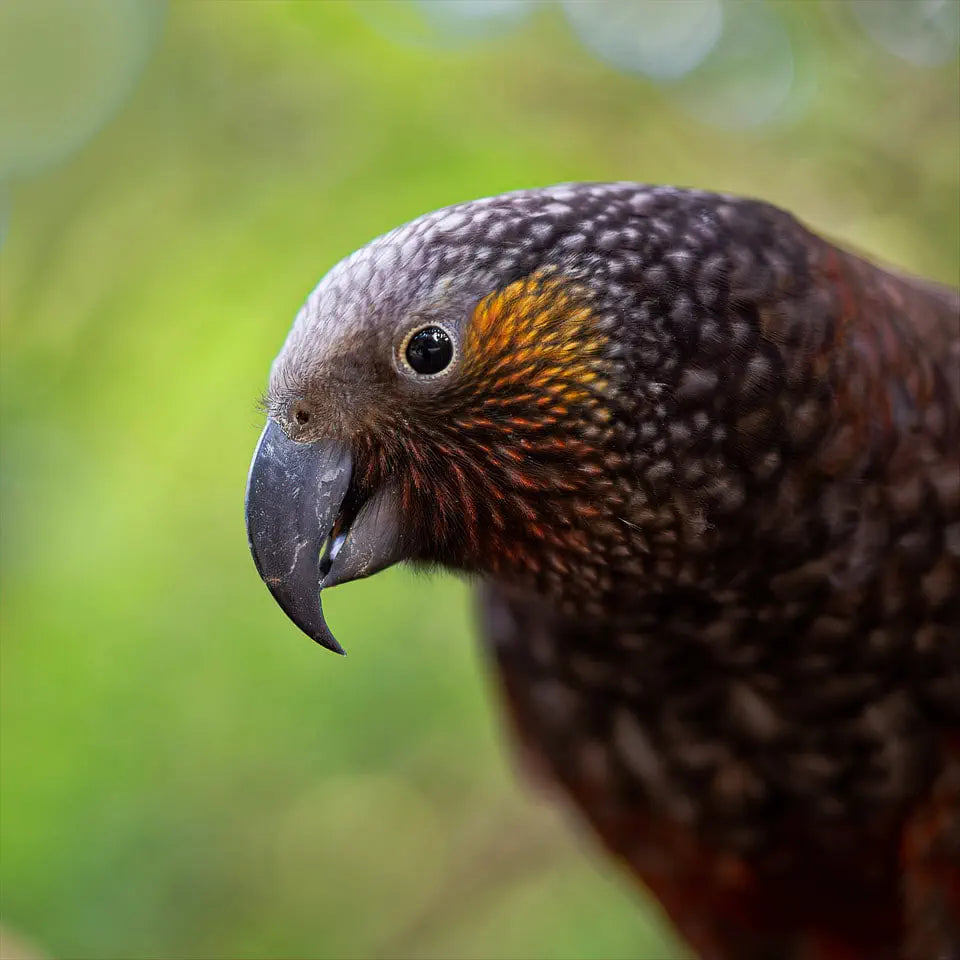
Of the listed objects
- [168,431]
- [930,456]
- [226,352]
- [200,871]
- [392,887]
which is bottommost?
[200,871]

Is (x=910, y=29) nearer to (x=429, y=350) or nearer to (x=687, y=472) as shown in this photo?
(x=687, y=472)

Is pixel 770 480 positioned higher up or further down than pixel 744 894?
higher up

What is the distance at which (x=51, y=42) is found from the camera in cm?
313

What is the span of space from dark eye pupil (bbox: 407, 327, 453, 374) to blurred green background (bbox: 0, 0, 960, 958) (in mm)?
1540

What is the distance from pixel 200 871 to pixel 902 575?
2663mm

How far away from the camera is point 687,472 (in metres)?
1.75

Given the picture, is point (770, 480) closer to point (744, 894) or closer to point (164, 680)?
point (744, 894)

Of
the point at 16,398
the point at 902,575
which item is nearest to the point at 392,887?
the point at 16,398

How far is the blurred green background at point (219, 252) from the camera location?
309 centimetres

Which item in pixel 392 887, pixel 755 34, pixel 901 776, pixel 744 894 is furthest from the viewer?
pixel 392 887

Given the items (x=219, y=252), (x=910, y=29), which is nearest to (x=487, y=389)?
(x=219, y=252)

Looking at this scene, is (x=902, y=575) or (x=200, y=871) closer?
(x=902, y=575)

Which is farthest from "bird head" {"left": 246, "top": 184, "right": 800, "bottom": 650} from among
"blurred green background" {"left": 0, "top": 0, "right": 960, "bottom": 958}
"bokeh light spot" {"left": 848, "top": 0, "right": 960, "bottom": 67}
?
"bokeh light spot" {"left": 848, "top": 0, "right": 960, "bottom": 67}

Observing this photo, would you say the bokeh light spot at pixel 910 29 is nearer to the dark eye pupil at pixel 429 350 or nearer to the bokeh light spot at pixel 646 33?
the bokeh light spot at pixel 646 33
